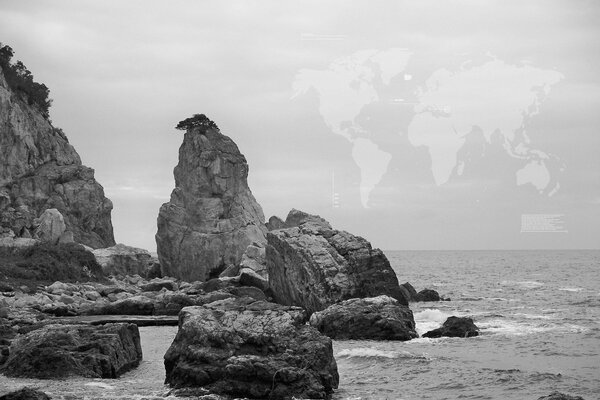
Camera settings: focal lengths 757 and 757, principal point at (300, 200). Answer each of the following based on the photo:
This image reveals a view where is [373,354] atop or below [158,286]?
below

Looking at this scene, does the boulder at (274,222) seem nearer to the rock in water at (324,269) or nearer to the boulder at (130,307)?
the rock in water at (324,269)

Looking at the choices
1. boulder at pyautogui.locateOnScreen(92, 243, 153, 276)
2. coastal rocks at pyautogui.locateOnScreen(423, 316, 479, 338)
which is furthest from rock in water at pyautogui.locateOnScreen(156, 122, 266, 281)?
coastal rocks at pyautogui.locateOnScreen(423, 316, 479, 338)

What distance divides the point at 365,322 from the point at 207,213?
4132cm

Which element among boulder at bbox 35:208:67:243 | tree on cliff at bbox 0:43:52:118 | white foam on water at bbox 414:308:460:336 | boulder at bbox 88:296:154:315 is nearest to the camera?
white foam on water at bbox 414:308:460:336

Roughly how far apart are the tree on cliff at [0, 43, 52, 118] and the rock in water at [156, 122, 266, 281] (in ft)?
80.0

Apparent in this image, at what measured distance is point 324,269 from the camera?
39.6 meters

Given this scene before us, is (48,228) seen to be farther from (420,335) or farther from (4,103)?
(420,335)

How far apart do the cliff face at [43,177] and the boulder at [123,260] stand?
315 inches

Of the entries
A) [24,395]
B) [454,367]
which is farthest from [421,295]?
[24,395]

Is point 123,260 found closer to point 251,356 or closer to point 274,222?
point 274,222

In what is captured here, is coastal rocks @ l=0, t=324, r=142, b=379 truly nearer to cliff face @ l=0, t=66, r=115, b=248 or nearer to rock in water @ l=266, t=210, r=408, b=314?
rock in water @ l=266, t=210, r=408, b=314

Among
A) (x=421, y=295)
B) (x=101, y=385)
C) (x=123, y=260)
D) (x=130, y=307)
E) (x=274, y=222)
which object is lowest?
(x=101, y=385)

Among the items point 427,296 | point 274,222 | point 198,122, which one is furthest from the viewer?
point 198,122

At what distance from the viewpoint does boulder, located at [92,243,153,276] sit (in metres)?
69.2
